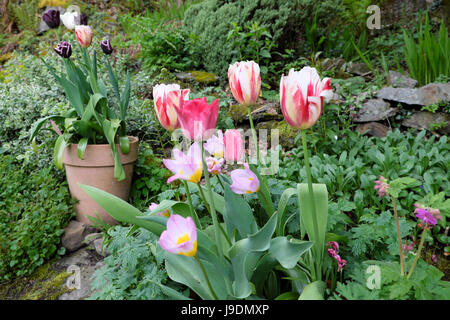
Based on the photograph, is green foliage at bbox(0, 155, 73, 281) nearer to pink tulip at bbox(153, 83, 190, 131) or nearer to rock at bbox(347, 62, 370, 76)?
pink tulip at bbox(153, 83, 190, 131)

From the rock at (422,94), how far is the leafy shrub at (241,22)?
4.47 ft

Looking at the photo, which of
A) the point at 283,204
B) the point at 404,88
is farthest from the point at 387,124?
the point at 283,204

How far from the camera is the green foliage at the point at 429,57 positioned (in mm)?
2861

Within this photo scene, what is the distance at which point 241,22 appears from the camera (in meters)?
3.53

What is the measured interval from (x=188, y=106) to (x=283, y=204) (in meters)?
0.58

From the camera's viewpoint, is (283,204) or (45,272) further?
(45,272)

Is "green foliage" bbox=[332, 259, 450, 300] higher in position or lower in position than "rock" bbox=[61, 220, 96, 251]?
higher

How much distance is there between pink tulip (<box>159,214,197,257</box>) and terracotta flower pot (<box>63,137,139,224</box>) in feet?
4.67

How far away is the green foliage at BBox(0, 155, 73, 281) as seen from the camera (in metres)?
1.81

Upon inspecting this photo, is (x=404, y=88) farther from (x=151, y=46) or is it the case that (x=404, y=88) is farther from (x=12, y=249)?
(x=12, y=249)

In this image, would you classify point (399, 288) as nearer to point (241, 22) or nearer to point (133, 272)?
point (133, 272)

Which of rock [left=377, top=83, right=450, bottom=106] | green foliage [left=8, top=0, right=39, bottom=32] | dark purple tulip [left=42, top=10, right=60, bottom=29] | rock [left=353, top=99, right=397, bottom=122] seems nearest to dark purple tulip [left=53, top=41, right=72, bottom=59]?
dark purple tulip [left=42, top=10, right=60, bottom=29]

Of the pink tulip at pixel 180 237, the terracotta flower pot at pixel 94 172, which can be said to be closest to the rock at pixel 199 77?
the terracotta flower pot at pixel 94 172

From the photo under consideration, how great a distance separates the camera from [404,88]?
2760 mm
